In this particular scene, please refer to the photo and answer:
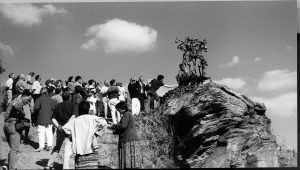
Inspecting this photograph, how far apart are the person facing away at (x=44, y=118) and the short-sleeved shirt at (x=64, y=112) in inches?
58.1

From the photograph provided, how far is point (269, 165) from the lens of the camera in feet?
40.1

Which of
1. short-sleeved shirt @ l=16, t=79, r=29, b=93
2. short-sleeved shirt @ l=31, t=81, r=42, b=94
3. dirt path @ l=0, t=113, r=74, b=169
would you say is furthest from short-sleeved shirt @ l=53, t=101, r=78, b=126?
short-sleeved shirt @ l=31, t=81, r=42, b=94

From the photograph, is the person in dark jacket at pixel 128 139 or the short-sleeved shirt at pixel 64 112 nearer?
the person in dark jacket at pixel 128 139

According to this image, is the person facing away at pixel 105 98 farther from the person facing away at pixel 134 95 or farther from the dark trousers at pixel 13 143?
the dark trousers at pixel 13 143

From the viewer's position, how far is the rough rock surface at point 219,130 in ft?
41.4

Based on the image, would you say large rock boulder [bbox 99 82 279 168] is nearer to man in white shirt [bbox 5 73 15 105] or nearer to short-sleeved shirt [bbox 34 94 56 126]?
short-sleeved shirt [bbox 34 94 56 126]

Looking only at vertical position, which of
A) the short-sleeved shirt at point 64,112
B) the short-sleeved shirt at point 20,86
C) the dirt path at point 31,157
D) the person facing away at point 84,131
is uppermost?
the short-sleeved shirt at point 20,86

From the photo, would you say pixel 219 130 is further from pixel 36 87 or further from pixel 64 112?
pixel 36 87

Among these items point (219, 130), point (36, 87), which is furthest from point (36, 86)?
point (219, 130)

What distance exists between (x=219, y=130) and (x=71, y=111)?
19.2 feet

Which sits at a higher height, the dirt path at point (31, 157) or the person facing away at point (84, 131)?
the person facing away at point (84, 131)

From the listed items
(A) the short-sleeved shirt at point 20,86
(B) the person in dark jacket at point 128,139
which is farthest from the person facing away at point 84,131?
(A) the short-sleeved shirt at point 20,86

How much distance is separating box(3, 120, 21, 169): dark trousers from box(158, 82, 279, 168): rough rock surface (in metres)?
6.14

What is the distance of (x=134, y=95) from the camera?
1308 centimetres
